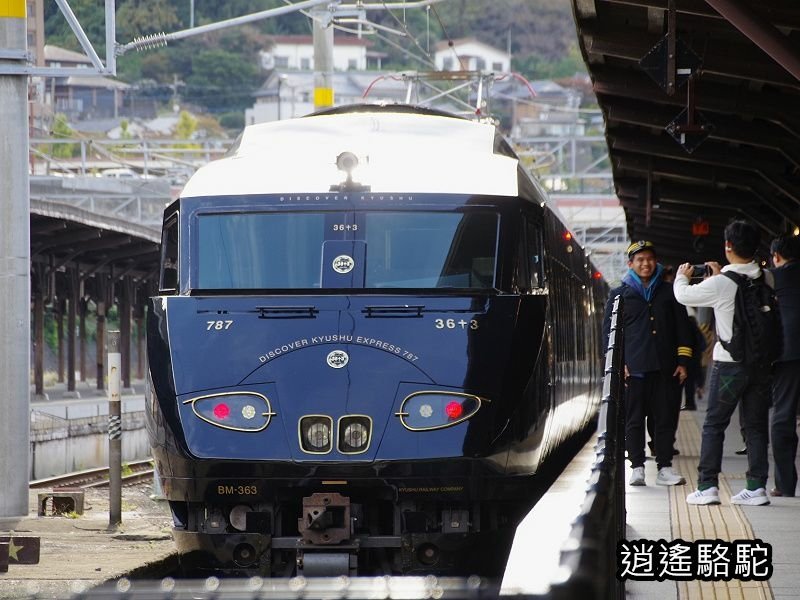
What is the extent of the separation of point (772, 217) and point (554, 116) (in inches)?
4075

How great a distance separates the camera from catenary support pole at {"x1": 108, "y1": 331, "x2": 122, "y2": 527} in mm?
12336

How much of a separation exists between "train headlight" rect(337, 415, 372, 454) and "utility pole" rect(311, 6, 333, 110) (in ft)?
39.5

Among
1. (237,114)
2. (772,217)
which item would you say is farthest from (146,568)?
(237,114)

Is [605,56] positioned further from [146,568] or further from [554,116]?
[554,116]

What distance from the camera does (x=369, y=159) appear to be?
30.4 ft

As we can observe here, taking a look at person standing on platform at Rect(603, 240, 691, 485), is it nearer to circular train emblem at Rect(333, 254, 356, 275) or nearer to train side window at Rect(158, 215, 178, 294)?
circular train emblem at Rect(333, 254, 356, 275)

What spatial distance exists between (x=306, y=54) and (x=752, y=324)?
408ft

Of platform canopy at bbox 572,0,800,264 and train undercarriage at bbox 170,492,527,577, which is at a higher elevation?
platform canopy at bbox 572,0,800,264

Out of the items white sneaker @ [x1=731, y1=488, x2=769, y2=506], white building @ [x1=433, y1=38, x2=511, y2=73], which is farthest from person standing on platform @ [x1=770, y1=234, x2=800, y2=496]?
white building @ [x1=433, y1=38, x2=511, y2=73]

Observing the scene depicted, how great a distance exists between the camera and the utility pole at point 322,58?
1952 centimetres

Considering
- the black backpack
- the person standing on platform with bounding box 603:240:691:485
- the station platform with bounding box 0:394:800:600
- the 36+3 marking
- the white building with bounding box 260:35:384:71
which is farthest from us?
the white building with bounding box 260:35:384:71

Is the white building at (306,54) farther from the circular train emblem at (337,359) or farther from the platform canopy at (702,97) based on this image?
the circular train emblem at (337,359)

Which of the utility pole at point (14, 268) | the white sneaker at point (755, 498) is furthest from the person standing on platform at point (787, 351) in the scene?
the utility pole at point (14, 268)

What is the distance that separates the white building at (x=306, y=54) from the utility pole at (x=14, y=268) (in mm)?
103397
